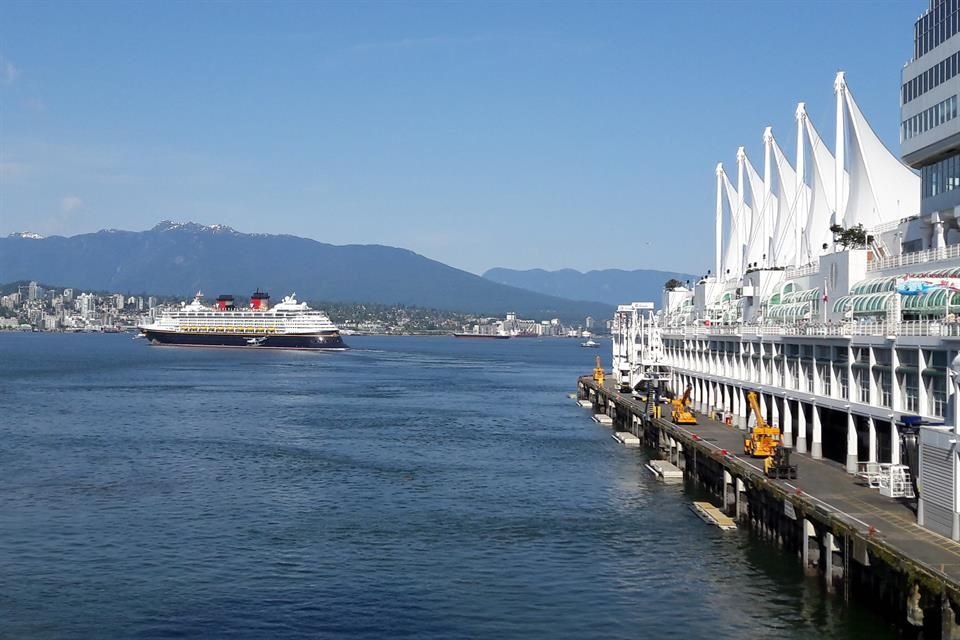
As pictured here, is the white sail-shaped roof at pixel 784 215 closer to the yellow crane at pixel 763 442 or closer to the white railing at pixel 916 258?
the white railing at pixel 916 258

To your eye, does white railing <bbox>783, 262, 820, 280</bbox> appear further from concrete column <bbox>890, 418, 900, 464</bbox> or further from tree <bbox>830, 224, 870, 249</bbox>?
concrete column <bbox>890, 418, 900, 464</bbox>

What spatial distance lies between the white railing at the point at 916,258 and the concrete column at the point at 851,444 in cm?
692

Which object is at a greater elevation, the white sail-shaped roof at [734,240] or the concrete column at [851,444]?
the white sail-shaped roof at [734,240]

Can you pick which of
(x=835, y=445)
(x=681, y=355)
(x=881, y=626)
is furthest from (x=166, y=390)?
(x=881, y=626)

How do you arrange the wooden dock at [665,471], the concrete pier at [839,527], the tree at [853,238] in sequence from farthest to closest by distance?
the tree at [853,238] → the wooden dock at [665,471] → the concrete pier at [839,527]

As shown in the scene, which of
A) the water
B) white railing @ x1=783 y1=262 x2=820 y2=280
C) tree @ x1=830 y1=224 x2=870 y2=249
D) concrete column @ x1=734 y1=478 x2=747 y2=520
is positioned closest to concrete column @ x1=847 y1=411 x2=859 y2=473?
concrete column @ x1=734 y1=478 x2=747 y2=520

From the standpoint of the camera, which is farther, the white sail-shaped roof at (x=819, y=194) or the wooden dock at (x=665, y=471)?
the white sail-shaped roof at (x=819, y=194)

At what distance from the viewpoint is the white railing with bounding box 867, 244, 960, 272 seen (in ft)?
127

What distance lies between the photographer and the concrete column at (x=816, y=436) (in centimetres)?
4155

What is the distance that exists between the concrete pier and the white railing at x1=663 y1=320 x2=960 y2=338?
3281mm

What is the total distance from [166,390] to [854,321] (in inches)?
2804

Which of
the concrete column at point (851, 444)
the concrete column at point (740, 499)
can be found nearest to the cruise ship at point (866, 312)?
the concrete column at point (851, 444)

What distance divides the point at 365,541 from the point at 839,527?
583 inches

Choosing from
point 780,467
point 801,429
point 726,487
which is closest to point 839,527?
point 780,467
